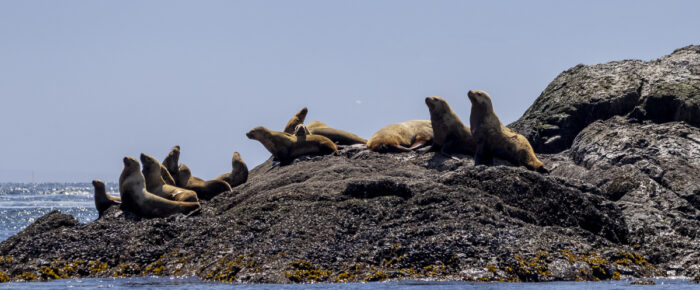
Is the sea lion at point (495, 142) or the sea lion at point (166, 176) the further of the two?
the sea lion at point (166, 176)

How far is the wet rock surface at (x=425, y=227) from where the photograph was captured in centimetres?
1070

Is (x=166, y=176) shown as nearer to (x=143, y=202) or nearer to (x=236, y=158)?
(x=236, y=158)

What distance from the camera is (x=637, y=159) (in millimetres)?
15000

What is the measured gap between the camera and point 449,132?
17.8 metres

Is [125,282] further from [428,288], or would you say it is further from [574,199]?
[574,199]

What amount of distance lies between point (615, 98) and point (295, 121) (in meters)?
7.31

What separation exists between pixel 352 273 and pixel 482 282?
1442mm

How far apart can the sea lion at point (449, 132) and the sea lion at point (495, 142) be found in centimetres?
48

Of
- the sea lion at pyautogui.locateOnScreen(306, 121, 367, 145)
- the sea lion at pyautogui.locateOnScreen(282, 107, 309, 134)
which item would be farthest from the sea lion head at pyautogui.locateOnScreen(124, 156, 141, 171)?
the sea lion at pyautogui.locateOnScreen(282, 107, 309, 134)

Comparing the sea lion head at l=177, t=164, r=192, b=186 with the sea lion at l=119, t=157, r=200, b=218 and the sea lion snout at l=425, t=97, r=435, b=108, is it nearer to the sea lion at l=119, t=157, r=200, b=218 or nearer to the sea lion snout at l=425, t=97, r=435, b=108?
the sea lion at l=119, t=157, r=200, b=218

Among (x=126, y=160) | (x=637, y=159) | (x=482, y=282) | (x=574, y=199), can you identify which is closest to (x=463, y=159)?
(x=637, y=159)

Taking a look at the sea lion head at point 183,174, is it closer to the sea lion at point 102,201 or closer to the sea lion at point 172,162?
the sea lion at point 172,162

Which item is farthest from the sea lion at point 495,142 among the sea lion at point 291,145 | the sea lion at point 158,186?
the sea lion at point 158,186

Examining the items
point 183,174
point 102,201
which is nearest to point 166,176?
point 183,174
